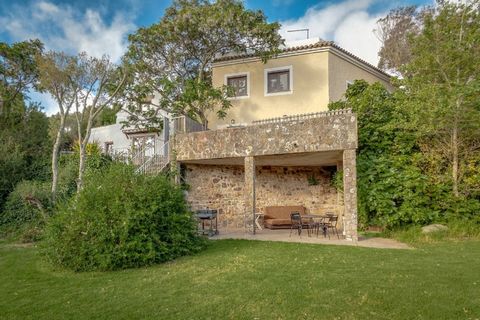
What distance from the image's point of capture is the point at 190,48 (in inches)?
602

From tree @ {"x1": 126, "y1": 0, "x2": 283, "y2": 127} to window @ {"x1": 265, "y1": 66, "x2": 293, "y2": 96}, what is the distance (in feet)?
3.17

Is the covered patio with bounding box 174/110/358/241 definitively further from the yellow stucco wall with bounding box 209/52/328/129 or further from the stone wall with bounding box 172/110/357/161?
the yellow stucco wall with bounding box 209/52/328/129

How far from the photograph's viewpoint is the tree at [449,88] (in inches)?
387

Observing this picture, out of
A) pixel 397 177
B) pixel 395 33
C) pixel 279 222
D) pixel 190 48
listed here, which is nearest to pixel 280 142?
pixel 397 177

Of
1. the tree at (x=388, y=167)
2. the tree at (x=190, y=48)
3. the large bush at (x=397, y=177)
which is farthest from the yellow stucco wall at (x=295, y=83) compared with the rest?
the large bush at (x=397, y=177)

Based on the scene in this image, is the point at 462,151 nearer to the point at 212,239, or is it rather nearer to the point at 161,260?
the point at 212,239

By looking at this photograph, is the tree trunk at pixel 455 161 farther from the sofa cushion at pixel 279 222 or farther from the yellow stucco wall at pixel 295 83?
the yellow stucco wall at pixel 295 83

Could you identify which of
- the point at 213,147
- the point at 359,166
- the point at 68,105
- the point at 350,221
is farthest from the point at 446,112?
the point at 68,105

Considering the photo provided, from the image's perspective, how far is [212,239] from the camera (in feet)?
34.4

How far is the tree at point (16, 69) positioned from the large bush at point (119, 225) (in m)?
13.5

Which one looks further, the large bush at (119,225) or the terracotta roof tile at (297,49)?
the terracotta roof tile at (297,49)

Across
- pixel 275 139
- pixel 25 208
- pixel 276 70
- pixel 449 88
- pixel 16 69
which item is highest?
pixel 16 69

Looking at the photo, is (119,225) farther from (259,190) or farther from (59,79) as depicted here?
(59,79)

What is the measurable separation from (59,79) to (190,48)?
5.37m
